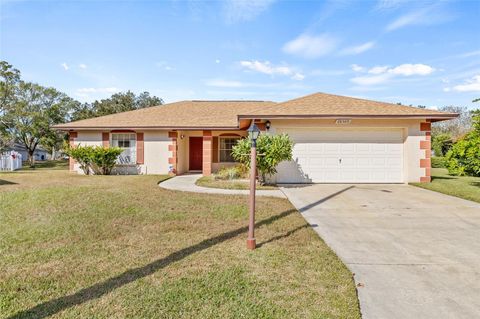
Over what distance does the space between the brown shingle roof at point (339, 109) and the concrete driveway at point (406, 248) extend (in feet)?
12.6

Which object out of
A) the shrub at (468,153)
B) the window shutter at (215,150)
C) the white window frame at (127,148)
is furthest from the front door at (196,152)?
the shrub at (468,153)

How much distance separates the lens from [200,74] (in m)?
16.4

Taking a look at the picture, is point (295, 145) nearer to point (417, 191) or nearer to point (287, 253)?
point (417, 191)

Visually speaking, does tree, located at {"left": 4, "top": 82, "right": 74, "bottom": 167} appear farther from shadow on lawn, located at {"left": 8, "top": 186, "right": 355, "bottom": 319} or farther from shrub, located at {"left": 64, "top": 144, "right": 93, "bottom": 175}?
shadow on lawn, located at {"left": 8, "top": 186, "right": 355, "bottom": 319}

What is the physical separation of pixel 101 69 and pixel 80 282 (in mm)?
12986

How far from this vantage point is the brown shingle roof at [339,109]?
1076 cm

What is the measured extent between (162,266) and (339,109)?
10347 mm

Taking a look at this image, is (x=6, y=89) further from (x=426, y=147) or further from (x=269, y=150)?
(x=426, y=147)

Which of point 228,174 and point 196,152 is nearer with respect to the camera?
point 228,174

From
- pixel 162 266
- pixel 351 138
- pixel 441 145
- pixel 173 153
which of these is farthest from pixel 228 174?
pixel 441 145

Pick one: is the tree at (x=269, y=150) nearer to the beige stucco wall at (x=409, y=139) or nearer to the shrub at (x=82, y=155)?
the beige stucco wall at (x=409, y=139)

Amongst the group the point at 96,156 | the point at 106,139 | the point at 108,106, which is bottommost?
the point at 96,156

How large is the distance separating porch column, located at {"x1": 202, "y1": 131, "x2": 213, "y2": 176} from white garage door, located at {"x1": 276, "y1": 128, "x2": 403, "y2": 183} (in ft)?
14.1

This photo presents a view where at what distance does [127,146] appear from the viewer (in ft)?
48.4
